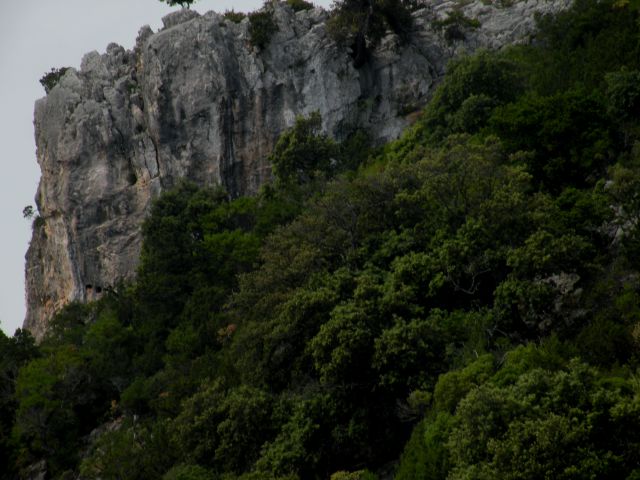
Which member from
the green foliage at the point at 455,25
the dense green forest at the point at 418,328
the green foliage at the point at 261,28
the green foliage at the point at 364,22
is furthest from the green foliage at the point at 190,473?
the green foliage at the point at 455,25

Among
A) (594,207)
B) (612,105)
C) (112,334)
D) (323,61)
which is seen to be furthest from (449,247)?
(323,61)

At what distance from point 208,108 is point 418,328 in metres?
32.1

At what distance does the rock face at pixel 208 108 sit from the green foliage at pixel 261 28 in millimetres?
498

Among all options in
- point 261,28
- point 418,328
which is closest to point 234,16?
point 261,28

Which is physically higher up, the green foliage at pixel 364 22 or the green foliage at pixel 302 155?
the green foliage at pixel 364 22

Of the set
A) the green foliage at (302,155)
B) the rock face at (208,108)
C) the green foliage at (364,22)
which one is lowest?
the green foliage at (302,155)

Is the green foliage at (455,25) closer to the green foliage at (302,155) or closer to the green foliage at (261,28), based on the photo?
the green foliage at (261,28)

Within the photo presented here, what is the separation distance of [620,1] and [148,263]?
91.0 ft

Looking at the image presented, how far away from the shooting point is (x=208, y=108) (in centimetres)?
5484

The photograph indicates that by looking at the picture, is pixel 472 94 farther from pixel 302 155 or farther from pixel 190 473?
pixel 190 473

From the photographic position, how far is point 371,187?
33312 mm

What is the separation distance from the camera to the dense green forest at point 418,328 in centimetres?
2142

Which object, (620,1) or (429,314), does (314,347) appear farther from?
(620,1)

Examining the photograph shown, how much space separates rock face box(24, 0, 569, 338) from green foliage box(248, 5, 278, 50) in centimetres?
50
